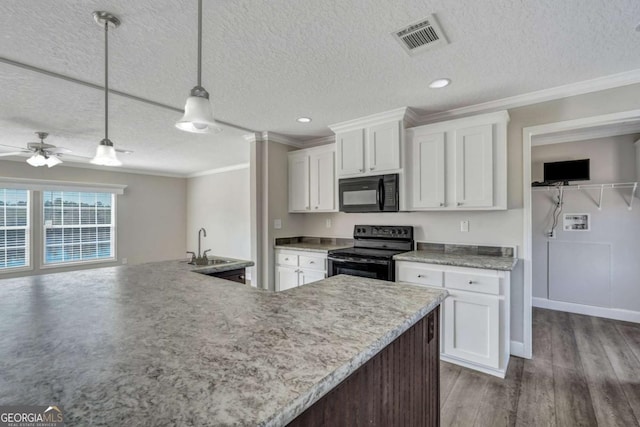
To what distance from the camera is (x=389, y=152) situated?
3.10 meters

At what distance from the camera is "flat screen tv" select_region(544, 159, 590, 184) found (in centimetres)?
369

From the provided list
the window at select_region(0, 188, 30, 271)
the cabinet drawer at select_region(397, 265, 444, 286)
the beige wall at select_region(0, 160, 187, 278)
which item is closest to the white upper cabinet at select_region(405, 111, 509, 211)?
Answer: the cabinet drawer at select_region(397, 265, 444, 286)

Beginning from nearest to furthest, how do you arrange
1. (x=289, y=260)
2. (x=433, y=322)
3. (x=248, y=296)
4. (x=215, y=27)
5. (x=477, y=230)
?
1. (x=248, y=296)
2. (x=433, y=322)
3. (x=215, y=27)
4. (x=477, y=230)
5. (x=289, y=260)

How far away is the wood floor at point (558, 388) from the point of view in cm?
192

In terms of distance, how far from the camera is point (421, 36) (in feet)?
5.78

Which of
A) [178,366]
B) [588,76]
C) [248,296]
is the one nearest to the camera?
[178,366]

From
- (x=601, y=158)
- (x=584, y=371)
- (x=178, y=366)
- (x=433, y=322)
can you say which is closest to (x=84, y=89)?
(x=178, y=366)

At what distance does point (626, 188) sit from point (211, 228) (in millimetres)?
7262

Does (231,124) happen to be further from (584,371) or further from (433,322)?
(584,371)

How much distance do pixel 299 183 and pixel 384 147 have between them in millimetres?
1343

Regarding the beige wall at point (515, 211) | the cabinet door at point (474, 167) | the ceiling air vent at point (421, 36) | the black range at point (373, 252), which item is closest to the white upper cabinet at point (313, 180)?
the black range at point (373, 252)

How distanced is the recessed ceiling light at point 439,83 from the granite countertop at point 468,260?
1484mm

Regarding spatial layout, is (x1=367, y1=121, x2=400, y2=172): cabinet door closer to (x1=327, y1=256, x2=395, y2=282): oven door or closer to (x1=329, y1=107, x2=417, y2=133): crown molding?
(x1=329, y1=107, x2=417, y2=133): crown molding

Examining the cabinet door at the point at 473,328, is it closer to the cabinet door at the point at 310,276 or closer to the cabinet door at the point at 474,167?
the cabinet door at the point at 474,167
